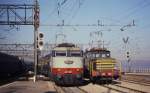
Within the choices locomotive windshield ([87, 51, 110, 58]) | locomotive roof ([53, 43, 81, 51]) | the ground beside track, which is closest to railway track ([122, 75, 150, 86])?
locomotive windshield ([87, 51, 110, 58])

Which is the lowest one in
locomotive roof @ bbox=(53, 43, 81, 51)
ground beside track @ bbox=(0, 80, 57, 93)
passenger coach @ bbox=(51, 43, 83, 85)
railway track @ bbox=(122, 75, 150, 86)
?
railway track @ bbox=(122, 75, 150, 86)

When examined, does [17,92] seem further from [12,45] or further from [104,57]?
[12,45]

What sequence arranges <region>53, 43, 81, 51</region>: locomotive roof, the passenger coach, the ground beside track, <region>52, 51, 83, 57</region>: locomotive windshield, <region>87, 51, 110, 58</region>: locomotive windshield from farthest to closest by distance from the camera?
<region>87, 51, 110, 58</region>: locomotive windshield < <region>53, 43, 81, 51</region>: locomotive roof < <region>52, 51, 83, 57</region>: locomotive windshield < the passenger coach < the ground beside track

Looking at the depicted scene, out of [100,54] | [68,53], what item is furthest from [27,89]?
[100,54]

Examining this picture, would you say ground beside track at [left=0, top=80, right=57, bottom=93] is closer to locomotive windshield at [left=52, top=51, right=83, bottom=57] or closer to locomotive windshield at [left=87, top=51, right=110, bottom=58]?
locomotive windshield at [left=52, top=51, right=83, bottom=57]

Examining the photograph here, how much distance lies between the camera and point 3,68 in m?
35.9

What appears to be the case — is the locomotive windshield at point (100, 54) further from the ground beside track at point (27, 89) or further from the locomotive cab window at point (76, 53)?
the ground beside track at point (27, 89)

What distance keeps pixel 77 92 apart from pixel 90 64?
8.08 metres

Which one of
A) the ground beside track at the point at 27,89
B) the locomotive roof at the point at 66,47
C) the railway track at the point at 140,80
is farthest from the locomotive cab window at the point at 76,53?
the railway track at the point at 140,80

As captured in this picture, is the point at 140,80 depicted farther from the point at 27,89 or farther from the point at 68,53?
the point at 27,89

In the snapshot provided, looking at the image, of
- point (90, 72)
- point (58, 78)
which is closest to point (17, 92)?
point (58, 78)

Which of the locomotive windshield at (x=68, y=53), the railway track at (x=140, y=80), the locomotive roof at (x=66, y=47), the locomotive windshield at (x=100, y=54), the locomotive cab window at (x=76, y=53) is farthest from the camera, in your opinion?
the locomotive windshield at (x=100, y=54)

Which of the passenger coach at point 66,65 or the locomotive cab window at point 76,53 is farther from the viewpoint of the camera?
the locomotive cab window at point 76,53

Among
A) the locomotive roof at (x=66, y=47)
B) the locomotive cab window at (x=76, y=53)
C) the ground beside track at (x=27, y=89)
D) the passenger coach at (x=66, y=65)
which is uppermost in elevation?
the locomotive roof at (x=66, y=47)
